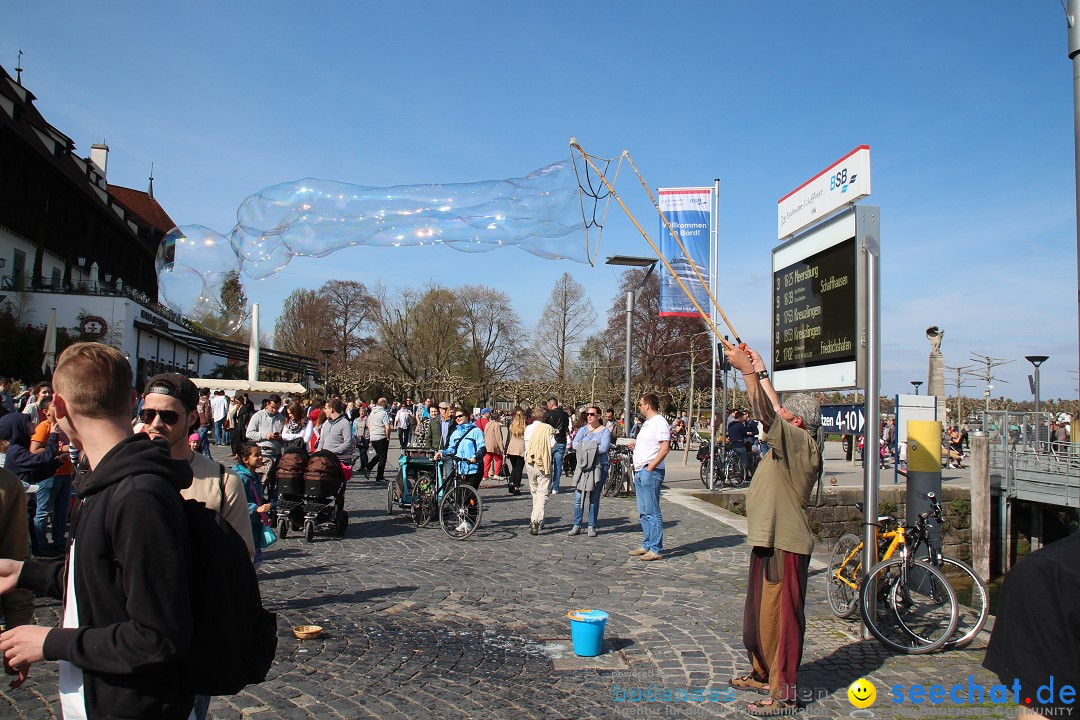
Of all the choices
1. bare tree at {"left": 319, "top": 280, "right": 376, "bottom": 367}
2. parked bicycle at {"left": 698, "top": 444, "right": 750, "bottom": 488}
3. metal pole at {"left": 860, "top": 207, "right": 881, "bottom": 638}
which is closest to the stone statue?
parked bicycle at {"left": 698, "top": 444, "right": 750, "bottom": 488}

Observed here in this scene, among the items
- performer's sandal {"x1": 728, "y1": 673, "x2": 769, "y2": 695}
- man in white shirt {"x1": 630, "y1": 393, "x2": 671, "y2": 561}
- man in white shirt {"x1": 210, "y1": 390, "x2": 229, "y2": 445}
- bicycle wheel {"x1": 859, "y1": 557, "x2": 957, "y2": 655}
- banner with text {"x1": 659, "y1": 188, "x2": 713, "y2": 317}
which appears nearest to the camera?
performer's sandal {"x1": 728, "y1": 673, "x2": 769, "y2": 695}

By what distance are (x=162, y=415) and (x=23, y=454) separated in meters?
5.80

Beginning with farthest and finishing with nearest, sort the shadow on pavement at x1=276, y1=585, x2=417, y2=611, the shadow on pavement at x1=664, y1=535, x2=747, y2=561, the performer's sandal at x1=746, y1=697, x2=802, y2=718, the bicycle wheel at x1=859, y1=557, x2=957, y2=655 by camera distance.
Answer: the shadow on pavement at x1=664, y1=535, x2=747, y2=561 → the shadow on pavement at x1=276, y1=585, x2=417, y2=611 → the bicycle wheel at x1=859, y1=557, x2=957, y2=655 → the performer's sandal at x1=746, y1=697, x2=802, y2=718

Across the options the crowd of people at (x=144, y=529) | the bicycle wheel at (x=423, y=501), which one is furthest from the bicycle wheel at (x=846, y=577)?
the bicycle wheel at (x=423, y=501)

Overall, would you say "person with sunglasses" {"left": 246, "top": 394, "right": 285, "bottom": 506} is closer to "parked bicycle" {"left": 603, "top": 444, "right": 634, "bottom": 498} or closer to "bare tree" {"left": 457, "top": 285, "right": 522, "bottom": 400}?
"parked bicycle" {"left": 603, "top": 444, "right": 634, "bottom": 498}

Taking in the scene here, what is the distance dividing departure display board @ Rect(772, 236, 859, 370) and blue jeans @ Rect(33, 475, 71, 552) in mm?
7859

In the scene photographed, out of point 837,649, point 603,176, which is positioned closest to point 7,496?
point 837,649

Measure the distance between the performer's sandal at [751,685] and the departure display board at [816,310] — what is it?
2883mm

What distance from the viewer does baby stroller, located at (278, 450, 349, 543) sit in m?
10.6

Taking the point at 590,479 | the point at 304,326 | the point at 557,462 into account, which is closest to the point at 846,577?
the point at 590,479

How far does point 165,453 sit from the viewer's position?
7.12 feet

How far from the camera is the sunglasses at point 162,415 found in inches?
146

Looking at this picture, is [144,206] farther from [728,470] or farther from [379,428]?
[728,470]

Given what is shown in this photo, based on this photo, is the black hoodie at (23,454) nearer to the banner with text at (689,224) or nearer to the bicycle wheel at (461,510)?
the bicycle wheel at (461,510)
